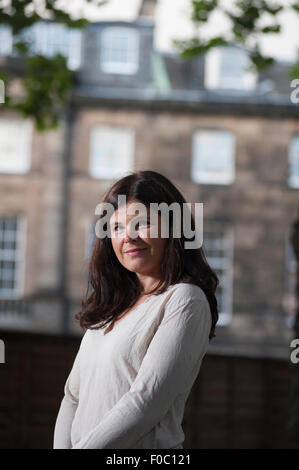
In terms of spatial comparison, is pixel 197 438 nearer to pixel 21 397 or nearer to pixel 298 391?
pixel 21 397

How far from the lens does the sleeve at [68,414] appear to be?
1.78 meters

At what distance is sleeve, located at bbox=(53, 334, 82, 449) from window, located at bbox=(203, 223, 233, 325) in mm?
23443

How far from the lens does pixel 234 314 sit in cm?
2519

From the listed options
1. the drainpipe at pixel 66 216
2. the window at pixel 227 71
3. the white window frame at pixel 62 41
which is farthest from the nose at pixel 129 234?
the window at pixel 227 71

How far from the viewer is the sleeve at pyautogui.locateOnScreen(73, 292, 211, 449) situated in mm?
1605

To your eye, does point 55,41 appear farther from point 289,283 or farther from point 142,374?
point 142,374

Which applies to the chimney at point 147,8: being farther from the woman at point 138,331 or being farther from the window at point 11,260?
the woman at point 138,331

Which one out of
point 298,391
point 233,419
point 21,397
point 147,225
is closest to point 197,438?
point 233,419

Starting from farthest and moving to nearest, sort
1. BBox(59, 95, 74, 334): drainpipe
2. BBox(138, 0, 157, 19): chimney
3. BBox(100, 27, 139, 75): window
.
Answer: BBox(138, 0, 157, 19): chimney → BBox(100, 27, 139, 75): window → BBox(59, 95, 74, 334): drainpipe

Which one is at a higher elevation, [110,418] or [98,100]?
[98,100]

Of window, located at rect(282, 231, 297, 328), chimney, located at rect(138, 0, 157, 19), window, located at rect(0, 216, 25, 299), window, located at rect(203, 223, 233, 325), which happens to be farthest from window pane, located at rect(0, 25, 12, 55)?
window, located at rect(282, 231, 297, 328)

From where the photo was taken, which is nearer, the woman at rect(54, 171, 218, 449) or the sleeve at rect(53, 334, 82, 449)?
the woman at rect(54, 171, 218, 449)

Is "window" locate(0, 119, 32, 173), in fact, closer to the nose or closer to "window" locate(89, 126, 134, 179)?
"window" locate(89, 126, 134, 179)
